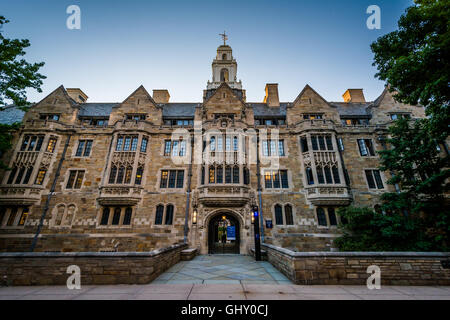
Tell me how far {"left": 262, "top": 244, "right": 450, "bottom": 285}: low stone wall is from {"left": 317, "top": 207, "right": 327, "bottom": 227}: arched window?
957 centimetres

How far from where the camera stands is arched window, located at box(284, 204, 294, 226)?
1610cm

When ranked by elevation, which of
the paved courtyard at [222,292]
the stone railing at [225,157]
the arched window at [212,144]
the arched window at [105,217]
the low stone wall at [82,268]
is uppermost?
the arched window at [212,144]

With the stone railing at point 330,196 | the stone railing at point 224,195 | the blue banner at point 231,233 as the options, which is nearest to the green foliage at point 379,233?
the stone railing at point 330,196

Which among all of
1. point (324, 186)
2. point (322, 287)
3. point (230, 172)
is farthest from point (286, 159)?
point (322, 287)

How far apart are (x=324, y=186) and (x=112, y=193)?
18484mm

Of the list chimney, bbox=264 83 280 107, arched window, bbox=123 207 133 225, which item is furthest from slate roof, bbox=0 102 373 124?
arched window, bbox=123 207 133 225

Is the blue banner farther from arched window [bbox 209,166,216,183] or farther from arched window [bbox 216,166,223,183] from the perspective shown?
arched window [bbox 209,166,216,183]

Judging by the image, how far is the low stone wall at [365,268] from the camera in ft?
20.9

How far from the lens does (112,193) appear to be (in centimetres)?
1598

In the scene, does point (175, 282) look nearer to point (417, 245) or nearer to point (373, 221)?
point (373, 221)

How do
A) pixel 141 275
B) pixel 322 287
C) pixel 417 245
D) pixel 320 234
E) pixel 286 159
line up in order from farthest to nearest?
pixel 286 159 < pixel 320 234 < pixel 417 245 < pixel 141 275 < pixel 322 287

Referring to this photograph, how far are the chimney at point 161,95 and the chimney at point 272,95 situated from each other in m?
14.2

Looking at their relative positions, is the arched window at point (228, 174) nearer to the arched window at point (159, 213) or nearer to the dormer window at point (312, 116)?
the arched window at point (159, 213)

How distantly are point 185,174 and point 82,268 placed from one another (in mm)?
11405
